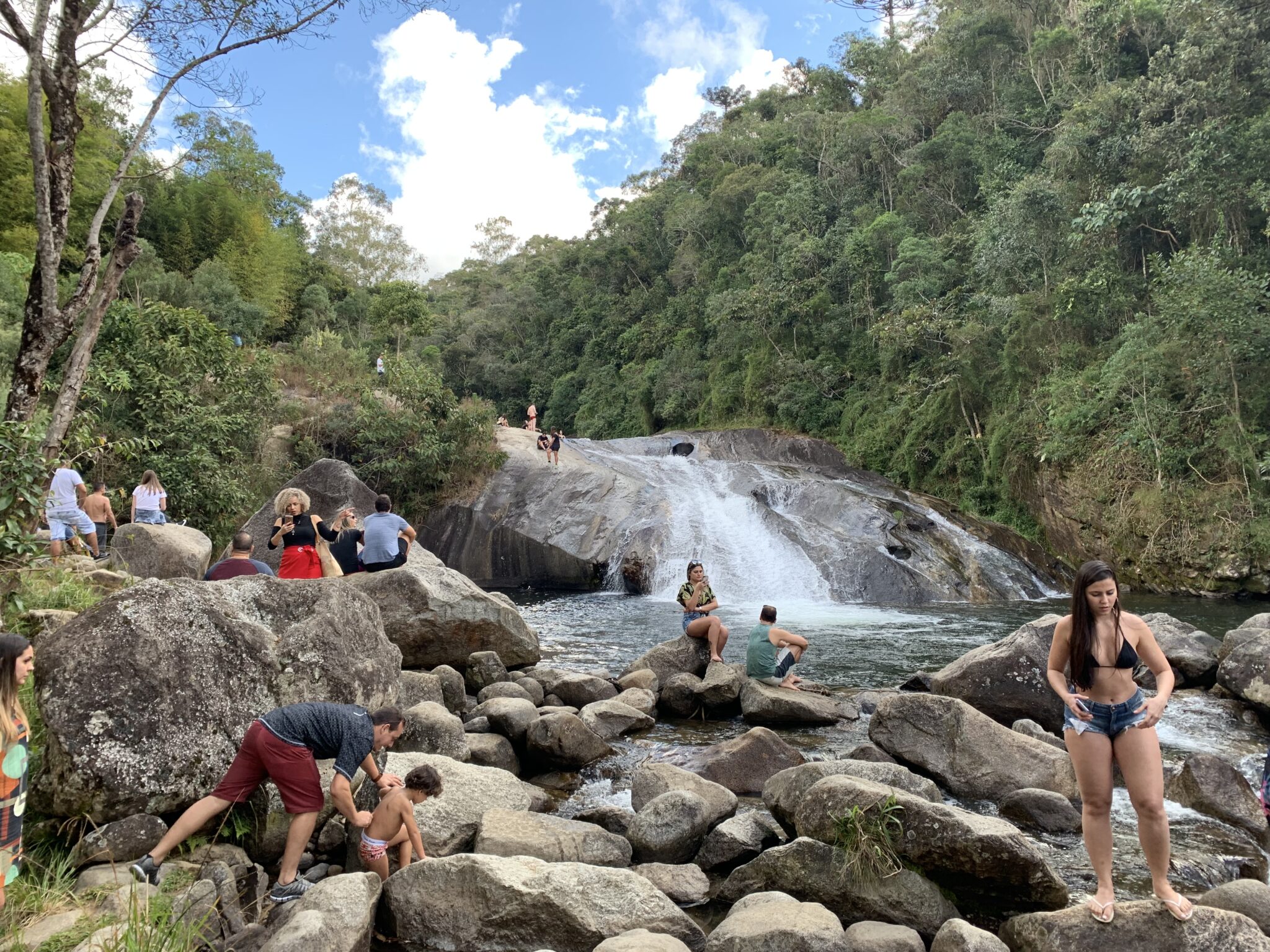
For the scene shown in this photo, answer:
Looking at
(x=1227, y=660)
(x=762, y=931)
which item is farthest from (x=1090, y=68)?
(x=762, y=931)

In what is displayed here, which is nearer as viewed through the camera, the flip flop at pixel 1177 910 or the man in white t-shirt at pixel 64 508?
the flip flop at pixel 1177 910

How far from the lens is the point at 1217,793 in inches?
246

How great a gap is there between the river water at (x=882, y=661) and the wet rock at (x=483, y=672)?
177cm

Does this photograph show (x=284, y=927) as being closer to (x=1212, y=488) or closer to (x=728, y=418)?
(x=1212, y=488)

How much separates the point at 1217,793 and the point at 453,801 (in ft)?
18.3

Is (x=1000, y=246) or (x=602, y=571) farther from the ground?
(x=1000, y=246)

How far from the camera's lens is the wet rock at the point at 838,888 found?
462 centimetres

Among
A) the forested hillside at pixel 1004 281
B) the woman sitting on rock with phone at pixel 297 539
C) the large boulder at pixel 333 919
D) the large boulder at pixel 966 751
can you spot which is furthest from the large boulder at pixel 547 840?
the forested hillside at pixel 1004 281

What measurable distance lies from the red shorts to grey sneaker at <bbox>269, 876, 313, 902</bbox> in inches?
14.5

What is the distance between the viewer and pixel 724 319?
3425 cm

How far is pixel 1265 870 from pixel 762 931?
149 inches

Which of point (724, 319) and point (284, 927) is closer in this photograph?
point (284, 927)

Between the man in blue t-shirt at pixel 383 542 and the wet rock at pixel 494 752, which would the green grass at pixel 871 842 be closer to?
the wet rock at pixel 494 752

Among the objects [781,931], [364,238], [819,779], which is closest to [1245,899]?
[819,779]
